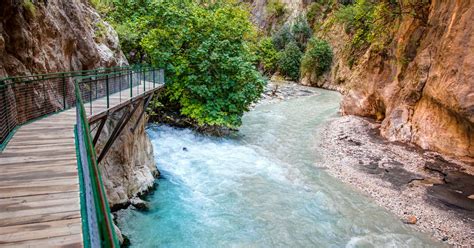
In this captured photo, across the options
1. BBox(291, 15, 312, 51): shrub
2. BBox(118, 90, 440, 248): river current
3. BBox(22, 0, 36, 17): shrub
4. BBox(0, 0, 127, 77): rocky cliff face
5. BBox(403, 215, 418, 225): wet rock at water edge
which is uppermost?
BBox(291, 15, 312, 51): shrub

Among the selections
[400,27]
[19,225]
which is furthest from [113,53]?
[400,27]

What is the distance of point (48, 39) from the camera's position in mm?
8445

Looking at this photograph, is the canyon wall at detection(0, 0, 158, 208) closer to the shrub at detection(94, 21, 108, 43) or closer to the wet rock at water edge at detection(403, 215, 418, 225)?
the shrub at detection(94, 21, 108, 43)

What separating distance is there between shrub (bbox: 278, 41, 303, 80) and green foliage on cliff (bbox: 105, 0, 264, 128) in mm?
31637

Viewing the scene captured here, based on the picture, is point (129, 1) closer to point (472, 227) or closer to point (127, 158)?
point (127, 158)

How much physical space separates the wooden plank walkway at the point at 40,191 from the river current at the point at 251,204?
12.5 feet

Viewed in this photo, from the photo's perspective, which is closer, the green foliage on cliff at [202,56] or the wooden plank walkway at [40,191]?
the wooden plank walkway at [40,191]

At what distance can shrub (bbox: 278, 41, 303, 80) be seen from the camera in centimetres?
4828

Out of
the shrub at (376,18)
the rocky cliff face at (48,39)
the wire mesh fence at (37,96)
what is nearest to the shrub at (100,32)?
the rocky cliff face at (48,39)

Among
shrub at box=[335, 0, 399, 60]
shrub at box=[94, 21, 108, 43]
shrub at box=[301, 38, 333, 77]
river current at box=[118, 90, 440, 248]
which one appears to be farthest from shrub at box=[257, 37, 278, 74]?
shrub at box=[94, 21, 108, 43]

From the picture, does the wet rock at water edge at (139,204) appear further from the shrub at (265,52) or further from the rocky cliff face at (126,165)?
the shrub at (265,52)

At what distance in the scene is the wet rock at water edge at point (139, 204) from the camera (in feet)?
31.0

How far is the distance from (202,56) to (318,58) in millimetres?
30618

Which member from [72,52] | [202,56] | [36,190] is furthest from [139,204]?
[202,56]
